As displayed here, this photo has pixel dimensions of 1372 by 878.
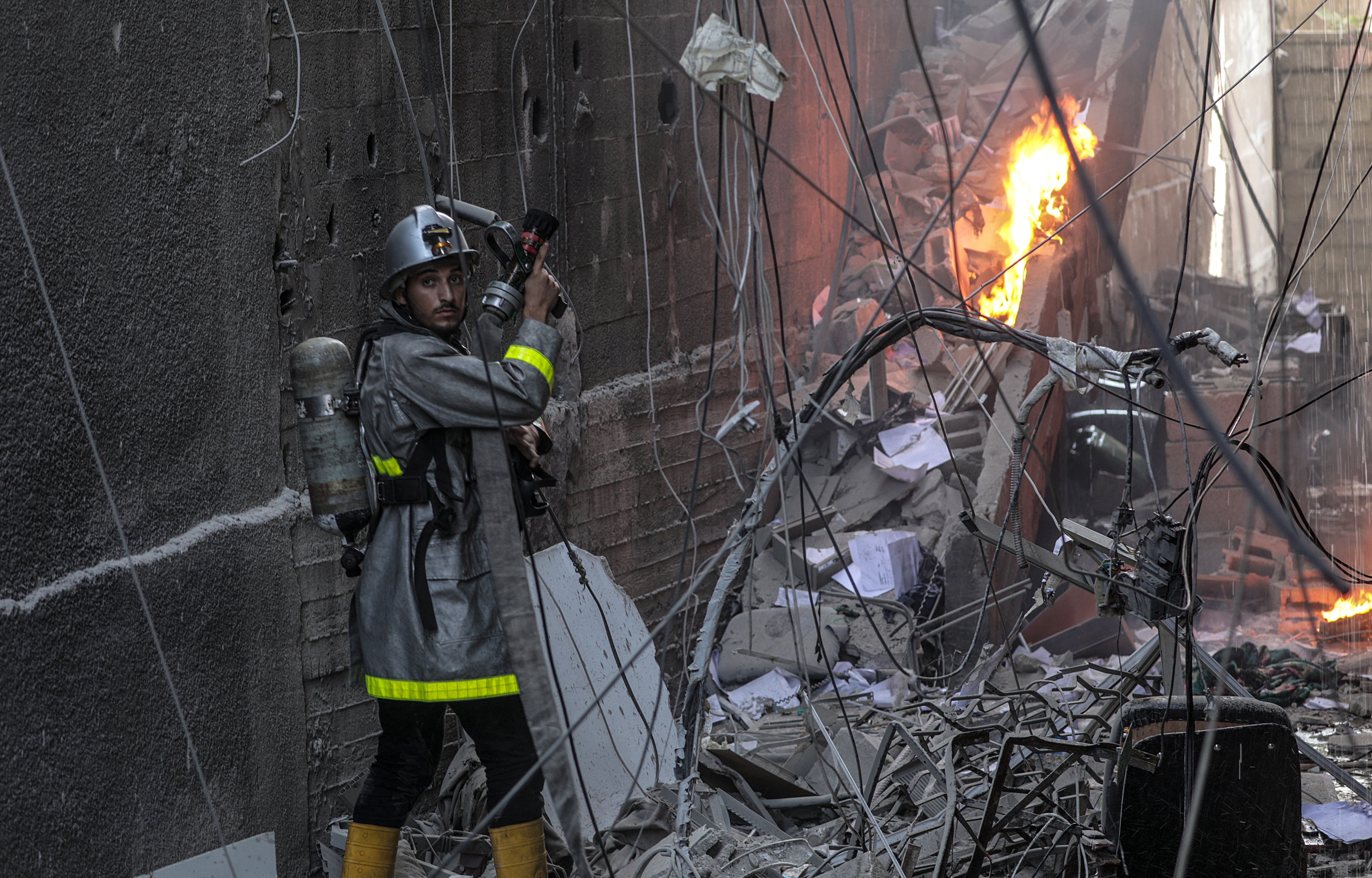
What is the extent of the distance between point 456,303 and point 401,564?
80 centimetres

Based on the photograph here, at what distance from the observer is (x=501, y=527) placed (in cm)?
320

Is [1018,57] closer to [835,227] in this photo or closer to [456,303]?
[835,227]

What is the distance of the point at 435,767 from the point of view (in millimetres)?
3572

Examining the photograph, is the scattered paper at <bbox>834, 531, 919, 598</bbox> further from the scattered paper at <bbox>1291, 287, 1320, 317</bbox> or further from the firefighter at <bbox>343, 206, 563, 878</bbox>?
the scattered paper at <bbox>1291, 287, 1320, 317</bbox>

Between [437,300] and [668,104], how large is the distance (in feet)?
11.6

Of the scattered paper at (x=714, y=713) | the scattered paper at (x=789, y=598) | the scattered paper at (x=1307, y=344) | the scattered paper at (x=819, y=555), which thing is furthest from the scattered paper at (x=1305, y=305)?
the scattered paper at (x=714, y=713)

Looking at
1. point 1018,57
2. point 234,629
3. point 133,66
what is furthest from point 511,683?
point 1018,57

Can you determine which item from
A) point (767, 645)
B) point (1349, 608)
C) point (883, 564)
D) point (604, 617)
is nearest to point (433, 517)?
point (604, 617)

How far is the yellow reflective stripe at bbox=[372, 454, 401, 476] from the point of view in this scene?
3473 mm

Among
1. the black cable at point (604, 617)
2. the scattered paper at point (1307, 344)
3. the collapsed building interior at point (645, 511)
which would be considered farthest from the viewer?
the scattered paper at point (1307, 344)

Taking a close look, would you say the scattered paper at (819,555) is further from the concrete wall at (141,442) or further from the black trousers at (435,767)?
the black trousers at (435,767)

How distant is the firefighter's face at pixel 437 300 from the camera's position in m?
3.56

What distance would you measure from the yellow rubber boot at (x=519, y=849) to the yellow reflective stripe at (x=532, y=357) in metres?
1.28

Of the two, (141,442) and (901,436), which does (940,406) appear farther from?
(141,442)
